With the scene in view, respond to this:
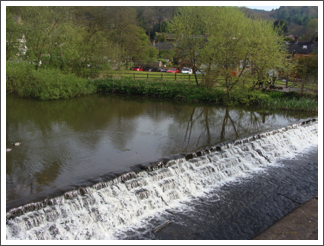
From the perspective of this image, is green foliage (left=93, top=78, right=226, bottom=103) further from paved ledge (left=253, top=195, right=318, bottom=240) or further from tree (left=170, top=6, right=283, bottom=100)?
paved ledge (left=253, top=195, right=318, bottom=240)

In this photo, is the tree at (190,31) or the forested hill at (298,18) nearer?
the tree at (190,31)

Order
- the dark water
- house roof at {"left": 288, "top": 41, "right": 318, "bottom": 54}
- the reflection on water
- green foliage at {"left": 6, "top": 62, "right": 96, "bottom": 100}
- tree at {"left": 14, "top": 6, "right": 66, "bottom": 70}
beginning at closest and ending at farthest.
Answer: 1. the dark water
2. the reflection on water
3. green foliage at {"left": 6, "top": 62, "right": 96, "bottom": 100}
4. tree at {"left": 14, "top": 6, "right": 66, "bottom": 70}
5. house roof at {"left": 288, "top": 41, "right": 318, "bottom": 54}

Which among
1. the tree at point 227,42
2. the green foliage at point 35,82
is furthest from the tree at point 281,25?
the green foliage at point 35,82

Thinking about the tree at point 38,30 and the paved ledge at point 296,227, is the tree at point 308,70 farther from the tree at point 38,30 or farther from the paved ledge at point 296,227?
the tree at point 38,30

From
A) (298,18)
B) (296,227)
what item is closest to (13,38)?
(296,227)

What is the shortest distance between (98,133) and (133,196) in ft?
19.1

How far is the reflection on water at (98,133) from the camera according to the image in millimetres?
8461

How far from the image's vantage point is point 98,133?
1289 centimetres

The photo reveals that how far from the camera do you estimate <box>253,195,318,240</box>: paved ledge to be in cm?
549

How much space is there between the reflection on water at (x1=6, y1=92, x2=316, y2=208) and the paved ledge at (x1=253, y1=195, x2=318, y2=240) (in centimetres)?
470

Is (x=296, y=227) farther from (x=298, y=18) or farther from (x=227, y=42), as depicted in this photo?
(x=298, y=18)

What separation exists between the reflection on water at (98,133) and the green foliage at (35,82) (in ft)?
2.99

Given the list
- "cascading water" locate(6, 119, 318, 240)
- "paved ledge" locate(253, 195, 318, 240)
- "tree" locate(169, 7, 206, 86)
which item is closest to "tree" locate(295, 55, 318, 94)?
"tree" locate(169, 7, 206, 86)

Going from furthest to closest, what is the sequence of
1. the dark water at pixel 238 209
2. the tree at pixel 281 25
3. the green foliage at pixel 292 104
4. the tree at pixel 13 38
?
the tree at pixel 13 38, the tree at pixel 281 25, the green foliage at pixel 292 104, the dark water at pixel 238 209
